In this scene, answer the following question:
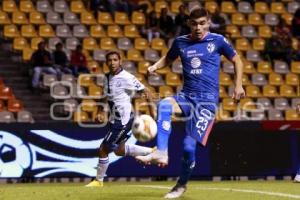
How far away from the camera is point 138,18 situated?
23.3 meters

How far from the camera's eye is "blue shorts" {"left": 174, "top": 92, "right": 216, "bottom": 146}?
30.7 ft

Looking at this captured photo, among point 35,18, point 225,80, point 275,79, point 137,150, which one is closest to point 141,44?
point 225,80

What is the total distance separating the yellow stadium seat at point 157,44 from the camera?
22500 mm

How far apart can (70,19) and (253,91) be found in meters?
5.57

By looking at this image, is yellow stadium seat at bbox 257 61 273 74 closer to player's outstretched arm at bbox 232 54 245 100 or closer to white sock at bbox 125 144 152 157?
white sock at bbox 125 144 152 157

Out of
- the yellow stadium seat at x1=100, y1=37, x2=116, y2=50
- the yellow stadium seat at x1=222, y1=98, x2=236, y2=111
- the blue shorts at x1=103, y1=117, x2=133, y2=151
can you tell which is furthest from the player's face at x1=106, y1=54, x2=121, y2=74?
the yellow stadium seat at x1=100, y1=37, x2=116, y2=50

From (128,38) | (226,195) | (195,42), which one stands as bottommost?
(226,195)

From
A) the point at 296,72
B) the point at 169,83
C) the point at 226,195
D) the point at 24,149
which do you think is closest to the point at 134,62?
the point at 169,83

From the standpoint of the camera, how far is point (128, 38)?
22516mm

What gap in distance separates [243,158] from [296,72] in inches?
291

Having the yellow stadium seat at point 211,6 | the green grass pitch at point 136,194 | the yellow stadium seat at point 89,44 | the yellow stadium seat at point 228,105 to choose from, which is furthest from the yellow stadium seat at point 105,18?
the green grass pitch at point 136,194

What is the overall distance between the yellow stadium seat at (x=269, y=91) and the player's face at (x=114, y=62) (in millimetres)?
10191

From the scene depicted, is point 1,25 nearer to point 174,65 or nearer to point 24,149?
point 174,65

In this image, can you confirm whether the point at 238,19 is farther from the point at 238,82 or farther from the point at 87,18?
the point at 238,82
